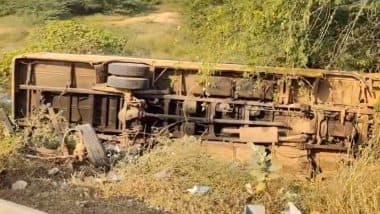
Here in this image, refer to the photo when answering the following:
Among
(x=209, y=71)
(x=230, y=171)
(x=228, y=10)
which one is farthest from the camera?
(x=209, y=71)

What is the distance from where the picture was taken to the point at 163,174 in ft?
24.9

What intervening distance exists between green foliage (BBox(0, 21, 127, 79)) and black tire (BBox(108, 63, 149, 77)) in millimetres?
4926

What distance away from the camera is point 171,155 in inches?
316

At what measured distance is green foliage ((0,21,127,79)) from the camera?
15.4 m

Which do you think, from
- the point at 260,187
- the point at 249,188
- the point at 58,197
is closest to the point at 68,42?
the point at 58,197

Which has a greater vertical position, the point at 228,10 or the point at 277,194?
the point at 228,10

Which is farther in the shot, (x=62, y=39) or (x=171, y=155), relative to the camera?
(x=62, y=39)

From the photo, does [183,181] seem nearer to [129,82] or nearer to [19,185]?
[19,185]

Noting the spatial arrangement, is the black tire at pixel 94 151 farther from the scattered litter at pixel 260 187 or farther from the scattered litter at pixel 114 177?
the scattered litter at pixel 260 187

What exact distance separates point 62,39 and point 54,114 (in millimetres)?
5894

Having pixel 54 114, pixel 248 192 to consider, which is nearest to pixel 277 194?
pixel 248 192

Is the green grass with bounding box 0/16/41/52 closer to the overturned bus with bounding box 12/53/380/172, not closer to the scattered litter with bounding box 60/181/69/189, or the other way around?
the overturned bus with bounding box 12/53/380/172

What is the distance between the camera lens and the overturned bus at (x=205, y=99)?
9992 millimetres

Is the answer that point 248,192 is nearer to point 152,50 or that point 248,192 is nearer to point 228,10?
point 228,10
